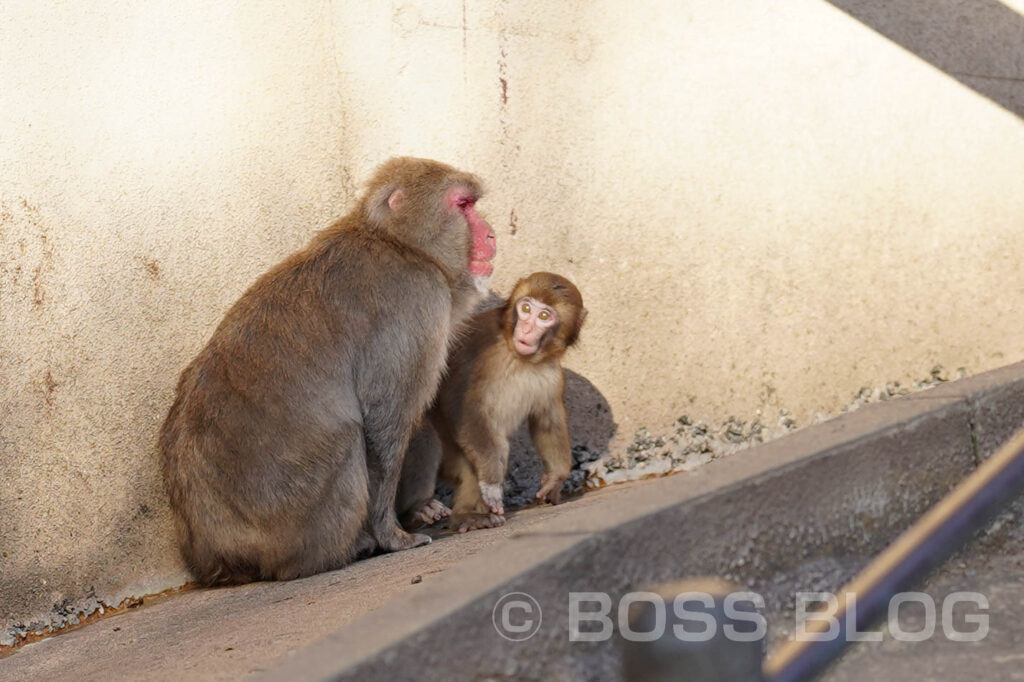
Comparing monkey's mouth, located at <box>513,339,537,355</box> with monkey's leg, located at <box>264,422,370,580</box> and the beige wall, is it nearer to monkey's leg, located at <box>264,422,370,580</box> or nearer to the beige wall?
the beige wall

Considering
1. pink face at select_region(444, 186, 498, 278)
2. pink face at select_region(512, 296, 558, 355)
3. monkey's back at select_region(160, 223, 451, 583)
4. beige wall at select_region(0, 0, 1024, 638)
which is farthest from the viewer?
pink face at select_region(512, 296, 558, 355)

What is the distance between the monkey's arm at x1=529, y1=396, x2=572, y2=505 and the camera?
4367mm

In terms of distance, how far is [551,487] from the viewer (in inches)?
173

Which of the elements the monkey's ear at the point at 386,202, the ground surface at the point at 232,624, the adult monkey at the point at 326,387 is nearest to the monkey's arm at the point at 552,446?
the ground surface at the point at 232,624

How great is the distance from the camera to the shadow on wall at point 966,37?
15.4 ft

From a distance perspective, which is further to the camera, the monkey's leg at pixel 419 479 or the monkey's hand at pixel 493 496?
the monkey's leg at pixel 419 479

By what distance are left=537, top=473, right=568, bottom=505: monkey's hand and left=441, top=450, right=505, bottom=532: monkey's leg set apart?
249 millimetres

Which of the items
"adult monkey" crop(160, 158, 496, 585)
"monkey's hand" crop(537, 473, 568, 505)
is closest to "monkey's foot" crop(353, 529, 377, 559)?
"adult monkey" crop(160, 158, 496, 585)

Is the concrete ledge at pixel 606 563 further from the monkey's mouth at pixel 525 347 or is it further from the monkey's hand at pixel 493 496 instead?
the monkey's mouth at pixel 525 347

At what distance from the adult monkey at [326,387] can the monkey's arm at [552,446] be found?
0.57m

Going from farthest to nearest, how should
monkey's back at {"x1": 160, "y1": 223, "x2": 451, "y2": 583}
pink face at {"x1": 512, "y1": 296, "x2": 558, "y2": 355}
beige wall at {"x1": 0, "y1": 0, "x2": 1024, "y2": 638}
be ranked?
1. pink face at {"x1": 512, "y1": 296, "x2": 558, "y2": 355}
2. beige wall at {"x1": 0, "y1": 0, "x2": 1024, "y2": 638}
3. monkey's back at {"x1": 160, "y1": 223, "x2": 451, "y2": 583}

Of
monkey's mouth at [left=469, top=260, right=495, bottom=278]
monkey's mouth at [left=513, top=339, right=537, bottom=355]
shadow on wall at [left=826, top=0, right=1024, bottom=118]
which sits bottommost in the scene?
monkey's mouth at [left=513, top=339, right=537, bottom=355]

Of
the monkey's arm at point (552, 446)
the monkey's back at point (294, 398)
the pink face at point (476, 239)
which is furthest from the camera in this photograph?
the monkey's arm at point (552, 446)

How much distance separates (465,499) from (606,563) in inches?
89.3
